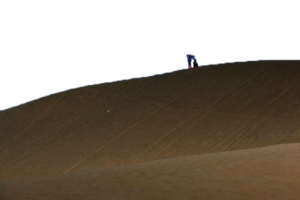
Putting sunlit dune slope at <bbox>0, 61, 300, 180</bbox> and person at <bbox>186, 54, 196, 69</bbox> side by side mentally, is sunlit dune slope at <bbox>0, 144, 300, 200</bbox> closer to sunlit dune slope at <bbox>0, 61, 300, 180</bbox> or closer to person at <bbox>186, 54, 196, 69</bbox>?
sunlit dune slope at <bbox>0, 61, 300, 180</bbox>

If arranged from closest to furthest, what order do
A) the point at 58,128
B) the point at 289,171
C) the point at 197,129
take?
the point at 289,171
the point at 197,129
the point at 58,128

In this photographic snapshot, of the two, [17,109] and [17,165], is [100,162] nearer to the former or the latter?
[17,165]

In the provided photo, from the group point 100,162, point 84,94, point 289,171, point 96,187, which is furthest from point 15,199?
point 84,94

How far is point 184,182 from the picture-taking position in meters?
10.7

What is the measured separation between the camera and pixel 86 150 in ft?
76.7

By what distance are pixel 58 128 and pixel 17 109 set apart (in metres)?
5.37

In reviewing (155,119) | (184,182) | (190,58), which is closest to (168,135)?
(155,119)

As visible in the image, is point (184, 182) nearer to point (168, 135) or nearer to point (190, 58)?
point (168, 135)

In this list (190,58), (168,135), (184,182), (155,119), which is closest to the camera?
(184,182)

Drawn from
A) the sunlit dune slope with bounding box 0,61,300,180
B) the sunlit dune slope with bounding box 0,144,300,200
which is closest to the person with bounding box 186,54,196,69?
the sunlit dune slope with bounding box 0,61,300,180

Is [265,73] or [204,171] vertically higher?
[265,73]

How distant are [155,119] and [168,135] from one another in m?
2.09

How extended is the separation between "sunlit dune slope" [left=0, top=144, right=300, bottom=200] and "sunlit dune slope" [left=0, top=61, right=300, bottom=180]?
729 cm

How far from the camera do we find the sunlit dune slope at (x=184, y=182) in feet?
31.7
